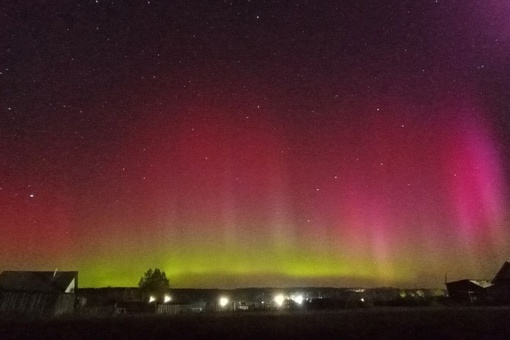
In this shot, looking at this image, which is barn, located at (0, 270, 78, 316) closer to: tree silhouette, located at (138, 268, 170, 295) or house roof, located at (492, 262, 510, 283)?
tree silhouette, located at (138, 268, 170, 295)

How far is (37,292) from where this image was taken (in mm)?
40531

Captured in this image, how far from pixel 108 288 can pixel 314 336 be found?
290 feet

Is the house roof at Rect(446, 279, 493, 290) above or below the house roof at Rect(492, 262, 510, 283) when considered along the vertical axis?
below

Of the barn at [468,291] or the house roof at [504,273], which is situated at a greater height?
the house roof at [504,273]

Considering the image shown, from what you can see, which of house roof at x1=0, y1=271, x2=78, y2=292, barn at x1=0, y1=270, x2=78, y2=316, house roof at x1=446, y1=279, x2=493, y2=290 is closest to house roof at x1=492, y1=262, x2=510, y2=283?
house roof at x1=446, y1=279, x2=493, y2=290

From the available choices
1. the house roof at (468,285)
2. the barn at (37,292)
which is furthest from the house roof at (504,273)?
the barn at (37,292)

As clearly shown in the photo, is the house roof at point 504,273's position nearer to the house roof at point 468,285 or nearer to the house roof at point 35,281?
the house roof at point 468,285

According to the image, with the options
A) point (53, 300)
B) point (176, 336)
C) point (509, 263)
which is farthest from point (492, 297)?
point (53, 300)

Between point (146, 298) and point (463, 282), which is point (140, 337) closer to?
point (463, 282)

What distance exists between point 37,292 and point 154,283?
3700 centimetres

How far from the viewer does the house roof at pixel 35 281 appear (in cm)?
4131

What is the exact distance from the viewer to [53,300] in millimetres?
41062

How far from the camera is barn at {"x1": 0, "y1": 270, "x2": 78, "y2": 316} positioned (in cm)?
3862

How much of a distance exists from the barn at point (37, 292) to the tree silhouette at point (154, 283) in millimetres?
29441
